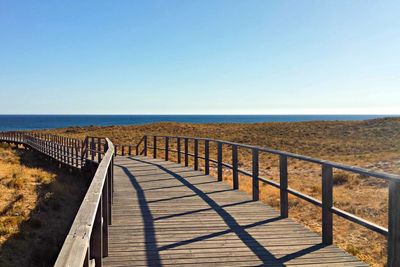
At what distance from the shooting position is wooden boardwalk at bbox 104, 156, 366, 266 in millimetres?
5012

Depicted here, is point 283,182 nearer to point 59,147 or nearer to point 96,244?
point 96,244

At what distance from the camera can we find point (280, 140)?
42.2 metres

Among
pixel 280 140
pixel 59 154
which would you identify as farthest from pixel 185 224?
pixel 280 140

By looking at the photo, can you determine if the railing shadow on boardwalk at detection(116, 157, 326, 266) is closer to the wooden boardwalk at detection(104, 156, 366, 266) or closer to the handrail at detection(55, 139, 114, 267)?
the wooden boardwalk at detection(104, 156, 366, 266)

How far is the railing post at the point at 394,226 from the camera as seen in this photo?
415cm

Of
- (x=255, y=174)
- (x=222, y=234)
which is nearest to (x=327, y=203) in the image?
(x=222, y=234)

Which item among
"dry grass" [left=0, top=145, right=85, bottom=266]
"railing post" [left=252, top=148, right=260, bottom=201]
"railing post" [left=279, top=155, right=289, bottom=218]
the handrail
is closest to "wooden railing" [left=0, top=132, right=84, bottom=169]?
"dry grass" [left=0, top=145, right=85, bottom=266]

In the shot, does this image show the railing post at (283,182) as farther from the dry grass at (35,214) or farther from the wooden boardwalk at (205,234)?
the dry grass at (35,214)

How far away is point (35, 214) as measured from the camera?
12.1 m

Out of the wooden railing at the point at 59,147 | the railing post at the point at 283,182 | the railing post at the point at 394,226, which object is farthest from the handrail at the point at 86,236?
the wooden railing at the point at 59,147

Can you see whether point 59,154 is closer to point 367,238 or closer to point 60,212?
point 60,212

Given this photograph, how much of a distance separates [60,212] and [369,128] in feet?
152

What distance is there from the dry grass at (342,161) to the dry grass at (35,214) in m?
5.99

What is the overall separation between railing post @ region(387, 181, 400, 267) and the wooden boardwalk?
0.77 metres
